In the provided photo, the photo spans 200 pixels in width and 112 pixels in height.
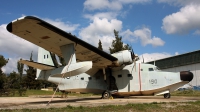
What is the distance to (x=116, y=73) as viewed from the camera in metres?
17.4

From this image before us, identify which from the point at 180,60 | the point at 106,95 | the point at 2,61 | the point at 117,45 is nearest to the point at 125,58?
the point at 106,95

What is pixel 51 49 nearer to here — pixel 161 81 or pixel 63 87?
pixel 63 87

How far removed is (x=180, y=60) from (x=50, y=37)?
40.0 m

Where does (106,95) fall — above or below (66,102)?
above

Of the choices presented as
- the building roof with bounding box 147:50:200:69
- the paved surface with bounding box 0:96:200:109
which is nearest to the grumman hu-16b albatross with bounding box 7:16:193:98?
the paved surface with bounding box 0:96:200:109

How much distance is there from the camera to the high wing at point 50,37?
1056 cm

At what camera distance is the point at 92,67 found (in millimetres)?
17078

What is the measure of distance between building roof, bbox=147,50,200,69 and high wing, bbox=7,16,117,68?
3315 cm

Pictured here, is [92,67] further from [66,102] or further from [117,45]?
[117,45]

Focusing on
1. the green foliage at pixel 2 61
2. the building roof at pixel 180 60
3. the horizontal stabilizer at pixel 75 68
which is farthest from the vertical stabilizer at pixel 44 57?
the building roof at pixel 180 60

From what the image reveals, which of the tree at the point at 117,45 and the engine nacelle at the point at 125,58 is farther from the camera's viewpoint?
the tree at the point at 117,45

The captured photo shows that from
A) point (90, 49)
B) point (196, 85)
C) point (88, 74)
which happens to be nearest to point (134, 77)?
point (88, 74)

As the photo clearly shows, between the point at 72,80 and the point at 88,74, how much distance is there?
1734 millimetres

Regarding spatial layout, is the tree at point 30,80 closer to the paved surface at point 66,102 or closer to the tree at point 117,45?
the tree at point 117,45
